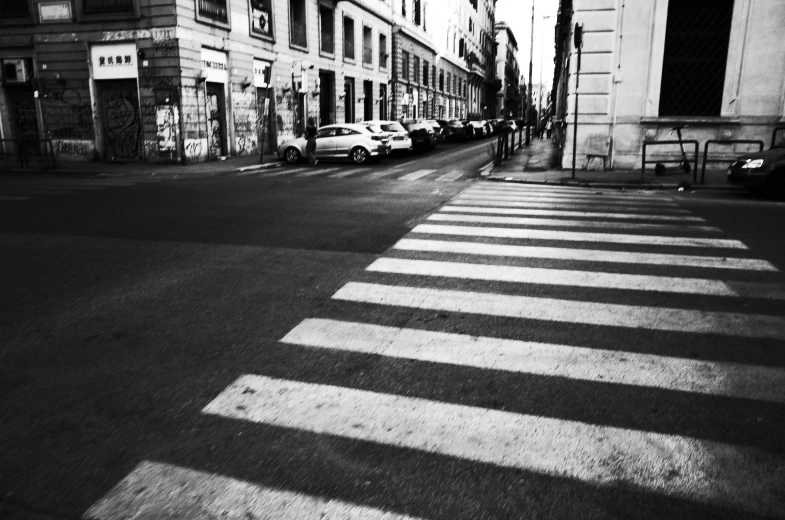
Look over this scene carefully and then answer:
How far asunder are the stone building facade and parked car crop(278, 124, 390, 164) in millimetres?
1308

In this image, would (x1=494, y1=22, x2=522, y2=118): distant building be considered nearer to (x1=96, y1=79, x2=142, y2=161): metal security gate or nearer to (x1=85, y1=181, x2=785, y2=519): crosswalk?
(x1=96, y1=79, x2=142, y2=161): metal security gate

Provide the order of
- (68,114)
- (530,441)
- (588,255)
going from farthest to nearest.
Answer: (68,114) → (588,255) → (530,441)

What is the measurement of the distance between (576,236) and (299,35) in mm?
26379

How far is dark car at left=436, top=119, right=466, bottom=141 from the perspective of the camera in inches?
1564

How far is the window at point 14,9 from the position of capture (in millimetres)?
23469

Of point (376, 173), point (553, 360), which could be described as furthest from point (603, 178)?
point (553, 360)

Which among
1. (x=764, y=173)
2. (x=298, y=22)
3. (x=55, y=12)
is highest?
(x=298, y=22)

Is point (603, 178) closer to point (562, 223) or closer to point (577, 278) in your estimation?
point (562, 223)

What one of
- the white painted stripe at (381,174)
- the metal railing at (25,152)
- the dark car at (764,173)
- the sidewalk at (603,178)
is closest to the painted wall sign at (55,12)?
the metal railing at (25,152)

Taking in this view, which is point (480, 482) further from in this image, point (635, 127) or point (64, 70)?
point (64, 70)

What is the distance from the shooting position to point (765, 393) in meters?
3.70

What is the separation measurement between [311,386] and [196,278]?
9.78 feet

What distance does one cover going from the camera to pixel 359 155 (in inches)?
888

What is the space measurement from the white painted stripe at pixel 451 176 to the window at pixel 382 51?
27.6m
